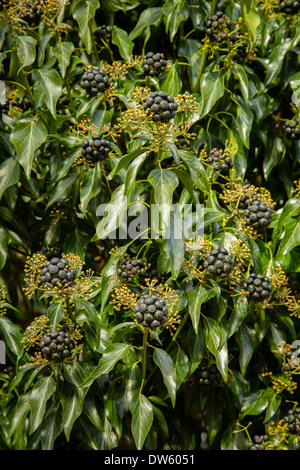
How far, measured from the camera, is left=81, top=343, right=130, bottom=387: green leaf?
1.96 meters

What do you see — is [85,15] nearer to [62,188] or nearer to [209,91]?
[209,91]

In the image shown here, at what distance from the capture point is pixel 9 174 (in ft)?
7.60

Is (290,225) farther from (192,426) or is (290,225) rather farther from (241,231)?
(192,426)

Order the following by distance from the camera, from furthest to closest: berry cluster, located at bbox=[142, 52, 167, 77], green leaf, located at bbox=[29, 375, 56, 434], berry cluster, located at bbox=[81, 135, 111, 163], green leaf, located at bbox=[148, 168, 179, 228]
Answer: berry cluster, located at bbox=[142, 52, 167, 77]
berry cluster, located at bbox=[81, 135, 111, 163]
green leaf, located at bbox=[29, 375, 56, 434]
green leaf, located at bbox=[148, 168, 179, 228]

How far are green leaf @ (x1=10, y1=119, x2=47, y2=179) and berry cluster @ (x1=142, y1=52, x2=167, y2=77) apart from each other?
48 centimetres

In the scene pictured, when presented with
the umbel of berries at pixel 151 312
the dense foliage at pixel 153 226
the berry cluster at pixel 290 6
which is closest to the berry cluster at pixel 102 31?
the dense foliage at pixel 153 226

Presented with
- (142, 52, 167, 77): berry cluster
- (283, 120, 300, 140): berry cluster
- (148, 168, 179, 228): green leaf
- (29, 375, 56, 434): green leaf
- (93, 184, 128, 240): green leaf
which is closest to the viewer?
(148, 168, 179, 228): green leaf

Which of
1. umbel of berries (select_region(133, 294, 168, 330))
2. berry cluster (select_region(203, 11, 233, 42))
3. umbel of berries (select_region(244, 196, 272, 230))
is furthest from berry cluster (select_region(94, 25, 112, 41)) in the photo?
umbel of berries (select_region(133, 294, 168, 330))

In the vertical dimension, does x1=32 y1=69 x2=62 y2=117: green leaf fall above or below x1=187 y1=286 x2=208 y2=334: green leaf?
above

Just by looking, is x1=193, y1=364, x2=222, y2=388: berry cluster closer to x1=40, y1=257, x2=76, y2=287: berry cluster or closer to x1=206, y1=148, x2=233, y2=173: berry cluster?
x1=40, y1=257, x2=76, y2=287: berry cluster

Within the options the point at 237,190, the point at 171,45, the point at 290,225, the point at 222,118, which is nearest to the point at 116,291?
the point at 237,190

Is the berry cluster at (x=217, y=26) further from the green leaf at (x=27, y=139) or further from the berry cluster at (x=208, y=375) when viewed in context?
the berry cluster at (x=208, y=375)

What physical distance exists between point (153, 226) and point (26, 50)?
0.86m

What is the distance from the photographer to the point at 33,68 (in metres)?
2.52
